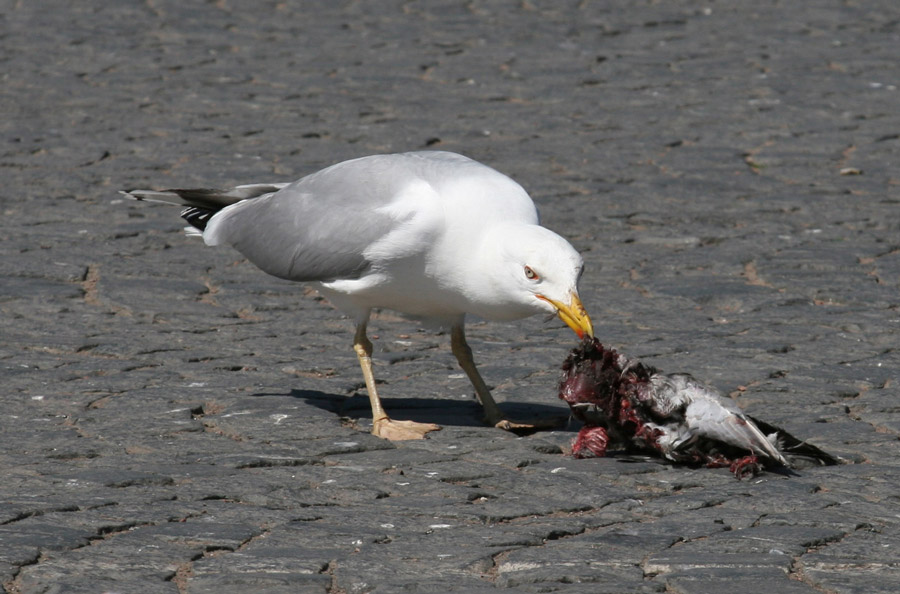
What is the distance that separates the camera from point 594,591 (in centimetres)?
422

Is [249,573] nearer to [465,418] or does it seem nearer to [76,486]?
[76,486]

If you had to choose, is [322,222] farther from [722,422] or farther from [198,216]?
[722,422]

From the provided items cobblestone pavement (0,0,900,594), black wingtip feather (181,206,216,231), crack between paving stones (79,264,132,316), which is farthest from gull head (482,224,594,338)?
crack between paving stones (79,264,132,316)

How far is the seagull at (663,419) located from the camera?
5504 mm

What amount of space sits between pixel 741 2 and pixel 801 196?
7550 mm

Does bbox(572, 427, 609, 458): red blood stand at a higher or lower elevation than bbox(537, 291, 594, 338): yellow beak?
lower

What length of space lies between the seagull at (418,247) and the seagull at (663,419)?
302 millimetres

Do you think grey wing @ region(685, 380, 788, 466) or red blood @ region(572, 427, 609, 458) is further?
red blood @ region(572, 427, 609, 458)

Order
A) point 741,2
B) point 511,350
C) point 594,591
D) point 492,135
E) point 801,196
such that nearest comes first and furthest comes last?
point 594,591 < point 511,350 < point 801,196 < point 492,135 < point 741,2

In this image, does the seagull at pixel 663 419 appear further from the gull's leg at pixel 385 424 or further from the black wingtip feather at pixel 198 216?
the black wingtip feather at pixel 198 216

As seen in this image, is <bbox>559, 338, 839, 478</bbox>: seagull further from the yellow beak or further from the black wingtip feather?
the black wingtip feather

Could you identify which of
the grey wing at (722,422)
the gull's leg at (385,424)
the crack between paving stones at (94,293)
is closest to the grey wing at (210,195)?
the crack between paving stones at (94,293)

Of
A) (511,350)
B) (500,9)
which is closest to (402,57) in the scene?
(500,9)

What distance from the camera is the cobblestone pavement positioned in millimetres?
4652
